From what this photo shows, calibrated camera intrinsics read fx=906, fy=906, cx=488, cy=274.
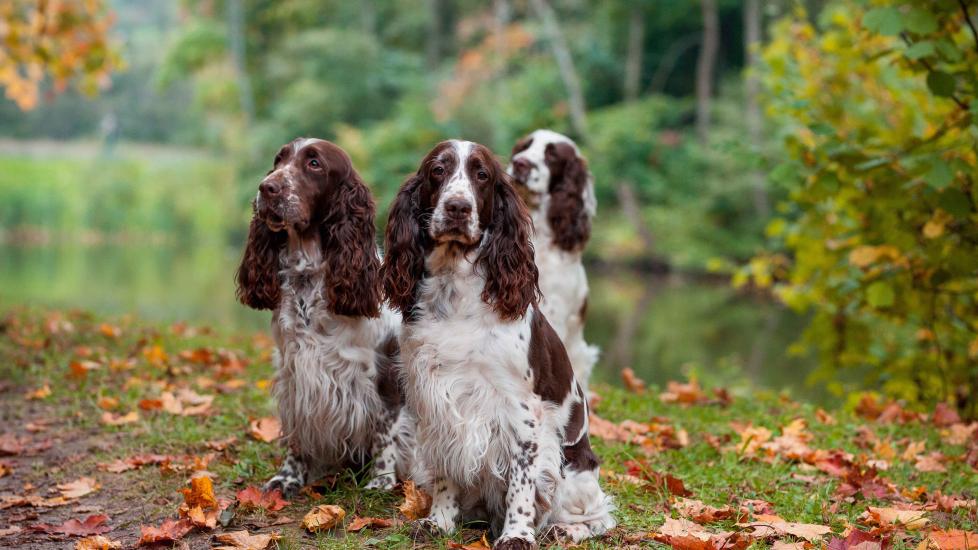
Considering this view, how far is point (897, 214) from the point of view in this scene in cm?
598

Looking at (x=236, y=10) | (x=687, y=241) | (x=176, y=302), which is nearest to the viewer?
(x=176, y=302)

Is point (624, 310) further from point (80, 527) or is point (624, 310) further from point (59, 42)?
point (80, 527)

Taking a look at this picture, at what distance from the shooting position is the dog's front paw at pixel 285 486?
403 centimetres

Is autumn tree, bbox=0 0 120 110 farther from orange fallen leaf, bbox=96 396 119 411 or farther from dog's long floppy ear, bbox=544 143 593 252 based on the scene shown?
dog's long floppy ear, bbox=544 143 593 252

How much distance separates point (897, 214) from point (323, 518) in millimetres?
4361

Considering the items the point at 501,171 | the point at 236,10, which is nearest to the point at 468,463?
the point at 501,171

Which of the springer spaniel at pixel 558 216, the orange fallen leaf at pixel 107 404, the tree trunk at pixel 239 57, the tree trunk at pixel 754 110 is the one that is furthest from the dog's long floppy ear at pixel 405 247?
the tree trunk at pixel 239 57

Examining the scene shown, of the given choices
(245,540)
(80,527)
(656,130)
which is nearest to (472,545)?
(245,540)

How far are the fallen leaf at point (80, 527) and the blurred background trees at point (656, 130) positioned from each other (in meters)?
4.20

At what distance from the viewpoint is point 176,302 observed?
1661 cm

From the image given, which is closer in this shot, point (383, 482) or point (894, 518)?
point (894, 518)

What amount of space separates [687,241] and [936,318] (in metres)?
21.1

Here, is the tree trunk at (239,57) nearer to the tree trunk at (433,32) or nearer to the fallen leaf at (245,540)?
the tree trunk at (433,32)

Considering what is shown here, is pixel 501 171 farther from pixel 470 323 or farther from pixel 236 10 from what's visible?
pixel 236 10
